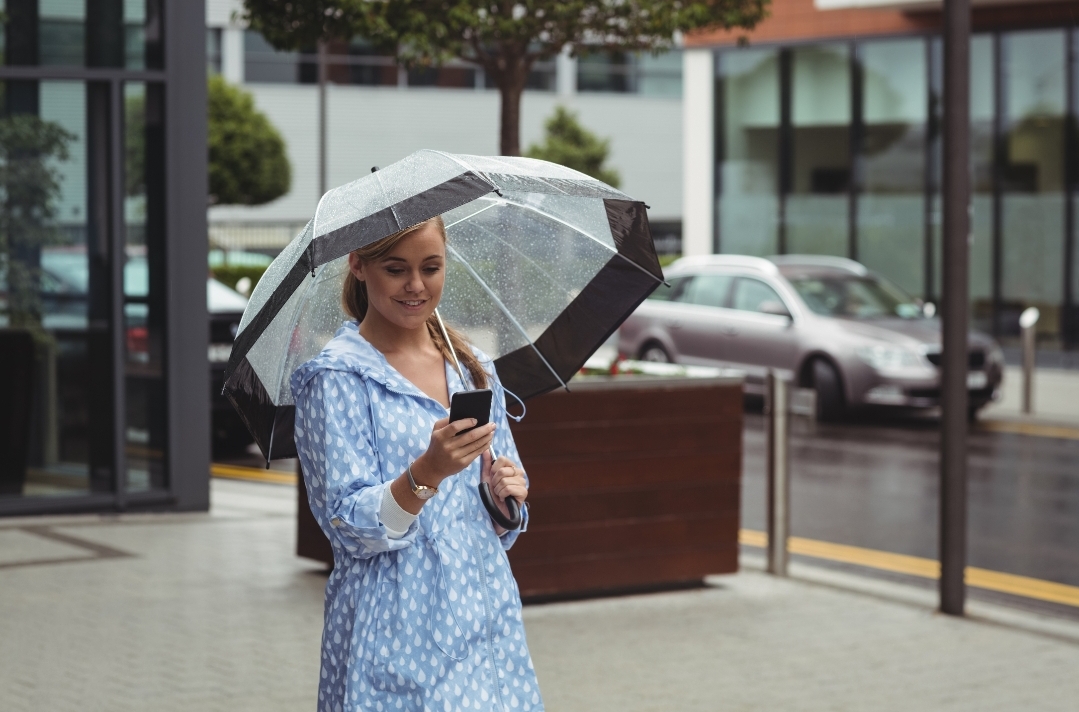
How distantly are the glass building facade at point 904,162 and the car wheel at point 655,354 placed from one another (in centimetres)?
836

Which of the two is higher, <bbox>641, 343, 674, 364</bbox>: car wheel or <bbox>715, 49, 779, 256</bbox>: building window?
<bbox>715, 49, 779, 256</bbox>: building window

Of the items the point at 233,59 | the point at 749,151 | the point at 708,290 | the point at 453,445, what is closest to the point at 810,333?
the point at 708,290

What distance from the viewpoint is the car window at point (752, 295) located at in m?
16.6

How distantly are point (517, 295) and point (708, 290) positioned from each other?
44.9 ft

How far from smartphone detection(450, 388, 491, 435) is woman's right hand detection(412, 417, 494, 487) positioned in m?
0.01

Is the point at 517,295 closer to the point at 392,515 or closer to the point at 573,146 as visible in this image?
the point at 392,515

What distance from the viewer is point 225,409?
12.9 m

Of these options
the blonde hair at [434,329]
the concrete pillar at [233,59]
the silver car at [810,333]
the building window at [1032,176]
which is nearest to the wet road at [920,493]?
the silver car at [810,333]

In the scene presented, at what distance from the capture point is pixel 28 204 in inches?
370

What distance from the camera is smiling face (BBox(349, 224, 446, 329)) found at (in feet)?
9.68

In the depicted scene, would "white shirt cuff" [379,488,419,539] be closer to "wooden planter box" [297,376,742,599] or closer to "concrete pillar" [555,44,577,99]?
"wooden planter box" [297,376,742,599]

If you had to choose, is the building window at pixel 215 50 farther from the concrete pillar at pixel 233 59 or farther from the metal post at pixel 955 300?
the metal post at pixel 955 300

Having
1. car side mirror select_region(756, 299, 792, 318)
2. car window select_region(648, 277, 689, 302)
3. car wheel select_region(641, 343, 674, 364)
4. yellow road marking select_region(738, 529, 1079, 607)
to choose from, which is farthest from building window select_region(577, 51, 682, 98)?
yellow road marking select_region(738, 529, 1079, 607)

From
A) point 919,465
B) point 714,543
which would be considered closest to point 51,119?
point 714,543
